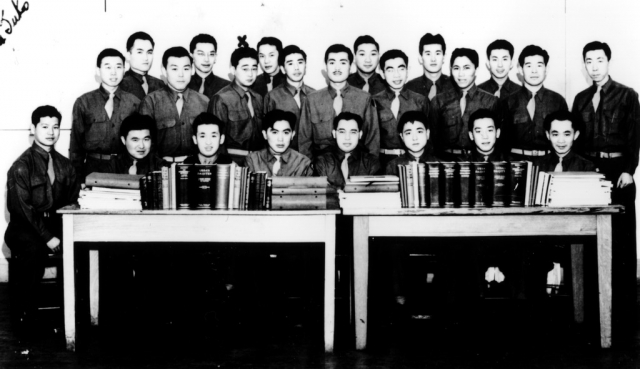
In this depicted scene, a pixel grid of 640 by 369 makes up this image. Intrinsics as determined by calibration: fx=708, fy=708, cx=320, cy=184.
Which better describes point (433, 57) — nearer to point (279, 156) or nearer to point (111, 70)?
point (279, 156)

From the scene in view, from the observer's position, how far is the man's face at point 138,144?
4.26m

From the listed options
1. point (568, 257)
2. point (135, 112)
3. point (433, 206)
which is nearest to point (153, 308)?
point (135, 112)

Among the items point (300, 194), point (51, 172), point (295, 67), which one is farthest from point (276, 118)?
point (51, 172)

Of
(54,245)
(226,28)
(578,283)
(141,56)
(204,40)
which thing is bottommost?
(578,283)

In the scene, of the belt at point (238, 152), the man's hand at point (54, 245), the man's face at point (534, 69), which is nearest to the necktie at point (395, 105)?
the man's face at point (534, 69)

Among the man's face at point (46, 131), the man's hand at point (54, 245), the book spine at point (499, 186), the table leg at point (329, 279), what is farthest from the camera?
the man's face at point (46, 131)

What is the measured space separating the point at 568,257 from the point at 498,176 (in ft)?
3.11

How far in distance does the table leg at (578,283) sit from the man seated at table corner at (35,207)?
283cm

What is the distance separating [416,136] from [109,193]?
73.2 inches

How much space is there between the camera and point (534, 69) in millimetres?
4777

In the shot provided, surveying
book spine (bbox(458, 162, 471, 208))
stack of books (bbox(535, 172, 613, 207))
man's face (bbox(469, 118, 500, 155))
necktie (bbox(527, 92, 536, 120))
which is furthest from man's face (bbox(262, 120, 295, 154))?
necktie (bbox(527, 92, 536, 120))

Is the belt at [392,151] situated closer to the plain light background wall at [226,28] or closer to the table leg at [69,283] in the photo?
the plain light background wall at [226,28]

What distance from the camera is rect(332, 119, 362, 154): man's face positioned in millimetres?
4391

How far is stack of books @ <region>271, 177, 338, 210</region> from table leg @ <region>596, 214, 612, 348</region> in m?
1.28
